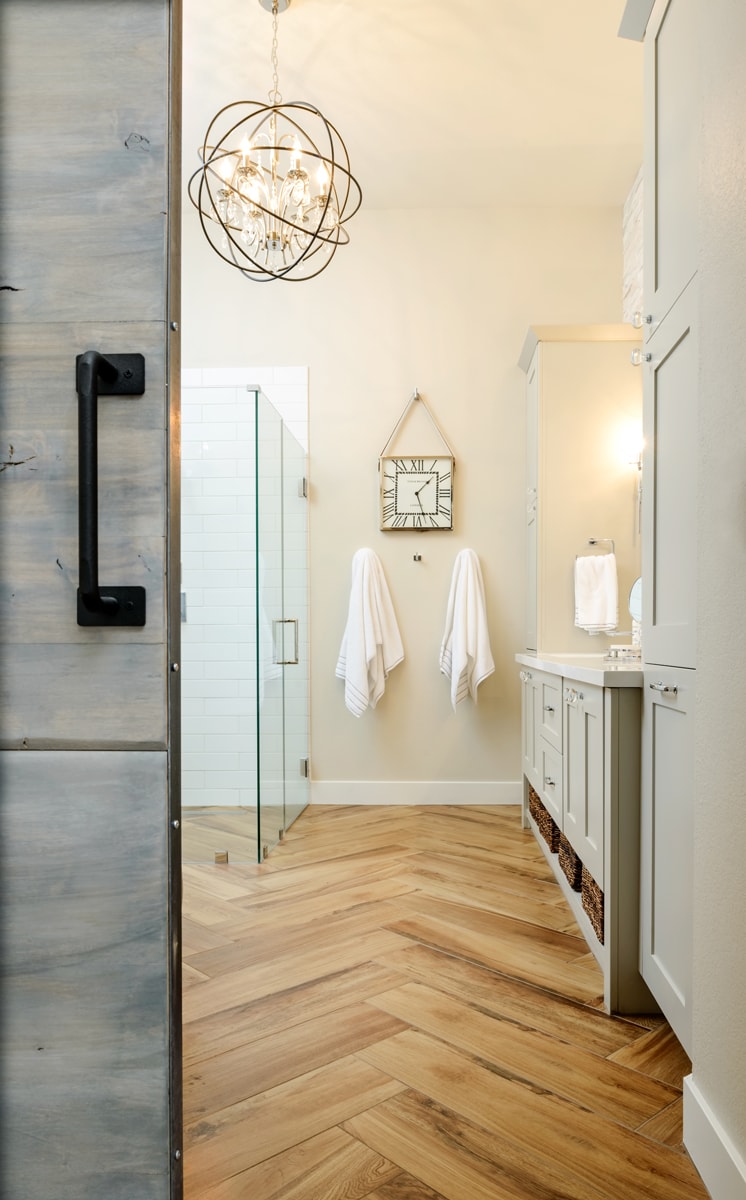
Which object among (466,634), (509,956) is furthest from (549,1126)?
(466,634)

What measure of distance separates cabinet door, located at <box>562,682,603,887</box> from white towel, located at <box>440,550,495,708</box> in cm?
143

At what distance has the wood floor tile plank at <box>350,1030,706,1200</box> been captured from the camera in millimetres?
1397

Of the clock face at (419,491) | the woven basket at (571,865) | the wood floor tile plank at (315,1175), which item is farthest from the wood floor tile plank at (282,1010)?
the clock face at (419,491)

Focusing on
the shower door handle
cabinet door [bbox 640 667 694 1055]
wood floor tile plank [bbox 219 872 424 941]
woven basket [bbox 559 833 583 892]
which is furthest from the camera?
the shower door handle

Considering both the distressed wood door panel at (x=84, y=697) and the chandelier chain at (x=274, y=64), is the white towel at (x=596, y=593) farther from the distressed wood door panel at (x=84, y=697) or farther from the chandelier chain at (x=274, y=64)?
the distressed wood door panel at (x=84, y=697)

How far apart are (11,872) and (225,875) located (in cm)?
220

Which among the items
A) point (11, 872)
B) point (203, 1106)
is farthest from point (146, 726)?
point (203, 1106)

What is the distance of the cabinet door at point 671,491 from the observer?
1.63 metres

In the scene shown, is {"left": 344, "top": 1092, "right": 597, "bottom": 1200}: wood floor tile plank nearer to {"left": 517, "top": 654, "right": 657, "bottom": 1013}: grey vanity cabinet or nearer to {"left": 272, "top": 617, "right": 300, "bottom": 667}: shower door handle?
{"left": 517, "top": 654, "right": 657, "bottom": 1013}: grey vanity cabinet

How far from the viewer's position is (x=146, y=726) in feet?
3.50

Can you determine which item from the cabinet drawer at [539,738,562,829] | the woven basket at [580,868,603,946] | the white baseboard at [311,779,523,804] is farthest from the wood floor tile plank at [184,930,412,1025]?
the white baseboard at [311,779,523,804]

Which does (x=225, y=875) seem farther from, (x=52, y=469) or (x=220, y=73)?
(x=220, y=73)

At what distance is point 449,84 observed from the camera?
10.6ft

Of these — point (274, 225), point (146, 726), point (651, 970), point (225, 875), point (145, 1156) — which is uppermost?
point (274, 225)
